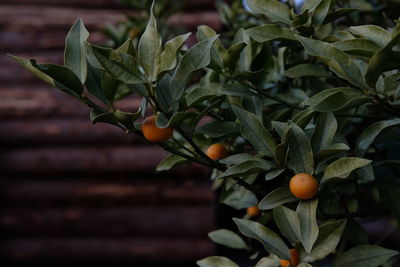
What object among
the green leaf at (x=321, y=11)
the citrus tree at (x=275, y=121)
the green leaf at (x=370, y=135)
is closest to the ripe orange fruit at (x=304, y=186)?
the citrus tree at (x=275, y=121)

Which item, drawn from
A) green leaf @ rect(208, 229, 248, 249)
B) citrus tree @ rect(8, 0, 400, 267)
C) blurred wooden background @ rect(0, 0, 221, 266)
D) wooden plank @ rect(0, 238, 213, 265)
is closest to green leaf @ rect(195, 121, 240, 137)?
citrus tree @ rect(8, 0, 400, 267)

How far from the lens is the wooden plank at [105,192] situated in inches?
98.1

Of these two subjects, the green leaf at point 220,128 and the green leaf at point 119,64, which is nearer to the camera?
the green leaf at point 119,64

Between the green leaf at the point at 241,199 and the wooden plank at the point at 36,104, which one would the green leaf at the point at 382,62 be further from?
the wooden plank at the point at 36,104

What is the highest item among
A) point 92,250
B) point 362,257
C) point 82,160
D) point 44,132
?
point 44,132

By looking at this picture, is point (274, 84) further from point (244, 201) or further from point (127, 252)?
point (127, 252)

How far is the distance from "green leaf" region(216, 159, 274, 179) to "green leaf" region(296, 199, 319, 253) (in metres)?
0.06

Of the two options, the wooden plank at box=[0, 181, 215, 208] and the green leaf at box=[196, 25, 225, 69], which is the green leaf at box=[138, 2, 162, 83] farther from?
the wooden plank at box=[0, 181, 215, 208]

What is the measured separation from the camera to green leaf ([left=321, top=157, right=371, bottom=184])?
0.49 meters

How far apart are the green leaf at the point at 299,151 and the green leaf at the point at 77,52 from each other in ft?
0.74

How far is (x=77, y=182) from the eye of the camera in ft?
8.45

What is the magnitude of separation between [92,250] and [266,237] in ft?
7.10

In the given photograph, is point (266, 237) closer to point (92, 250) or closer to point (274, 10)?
point (274, 10)

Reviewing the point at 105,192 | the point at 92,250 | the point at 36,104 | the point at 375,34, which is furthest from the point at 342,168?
the point at 36,104
